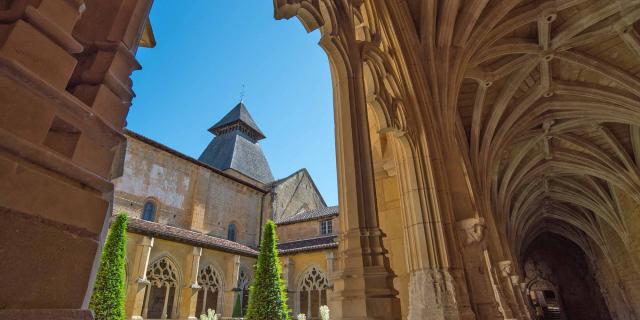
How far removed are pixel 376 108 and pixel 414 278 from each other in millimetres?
2172

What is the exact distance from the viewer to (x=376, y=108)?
4195mm

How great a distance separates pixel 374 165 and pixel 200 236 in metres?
12.9

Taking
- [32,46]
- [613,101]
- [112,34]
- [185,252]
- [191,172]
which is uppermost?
[191,172]

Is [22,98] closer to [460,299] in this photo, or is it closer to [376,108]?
[376,108]

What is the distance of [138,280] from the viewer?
1169 centimetres

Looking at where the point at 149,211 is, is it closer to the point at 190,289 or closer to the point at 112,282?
the point at 190,289

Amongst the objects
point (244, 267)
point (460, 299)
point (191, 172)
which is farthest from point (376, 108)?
point (191, 172)

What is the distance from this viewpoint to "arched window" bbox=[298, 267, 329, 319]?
15711 millimetres

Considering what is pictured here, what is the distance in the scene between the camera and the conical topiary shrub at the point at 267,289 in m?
9.99

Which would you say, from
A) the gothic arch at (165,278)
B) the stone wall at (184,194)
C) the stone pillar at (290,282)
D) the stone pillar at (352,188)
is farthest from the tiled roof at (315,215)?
the stone pillar at (352,188)

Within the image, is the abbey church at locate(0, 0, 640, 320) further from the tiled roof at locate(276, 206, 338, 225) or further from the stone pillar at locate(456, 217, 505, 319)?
the tiled roof at locate(276, 206, 338, 225)

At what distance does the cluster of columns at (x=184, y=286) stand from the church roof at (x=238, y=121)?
54.2ft

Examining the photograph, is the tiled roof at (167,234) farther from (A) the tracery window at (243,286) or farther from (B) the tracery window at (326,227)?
(B) the tracery window at (326,227)

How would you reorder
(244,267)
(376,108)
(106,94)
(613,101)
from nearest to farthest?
(106,94), (376,108), (613,101), (244,267)
